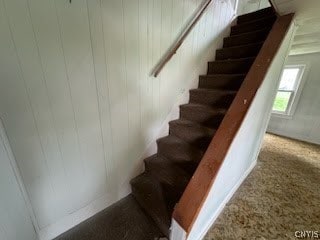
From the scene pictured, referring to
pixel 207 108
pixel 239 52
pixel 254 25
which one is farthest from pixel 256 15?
pixel 207 108

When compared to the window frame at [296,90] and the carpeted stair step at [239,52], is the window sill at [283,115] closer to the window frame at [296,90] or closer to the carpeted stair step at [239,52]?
the window frame at [296,90]

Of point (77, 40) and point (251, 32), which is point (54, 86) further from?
point (251, 32)

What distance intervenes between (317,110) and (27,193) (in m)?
5.21

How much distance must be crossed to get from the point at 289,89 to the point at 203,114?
3554mm

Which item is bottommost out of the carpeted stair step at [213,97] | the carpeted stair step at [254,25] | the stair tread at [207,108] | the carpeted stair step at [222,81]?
the stair tread at [207,108]

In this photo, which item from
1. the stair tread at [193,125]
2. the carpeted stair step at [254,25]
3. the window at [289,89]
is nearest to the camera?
the stair tread at [193,125]

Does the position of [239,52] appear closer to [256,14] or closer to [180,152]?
[256,14]

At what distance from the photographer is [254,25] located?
2.11 m

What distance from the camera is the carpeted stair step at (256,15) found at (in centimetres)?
209

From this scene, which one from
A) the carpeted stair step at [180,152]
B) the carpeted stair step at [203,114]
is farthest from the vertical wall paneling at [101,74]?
the carpeted stair step at [203,114]

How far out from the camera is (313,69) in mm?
3402

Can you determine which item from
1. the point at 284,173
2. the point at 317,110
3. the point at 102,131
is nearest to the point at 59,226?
the point at 102,131

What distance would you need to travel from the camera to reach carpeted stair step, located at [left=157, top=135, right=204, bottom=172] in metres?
1.54

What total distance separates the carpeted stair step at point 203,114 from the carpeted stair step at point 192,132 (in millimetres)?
63
